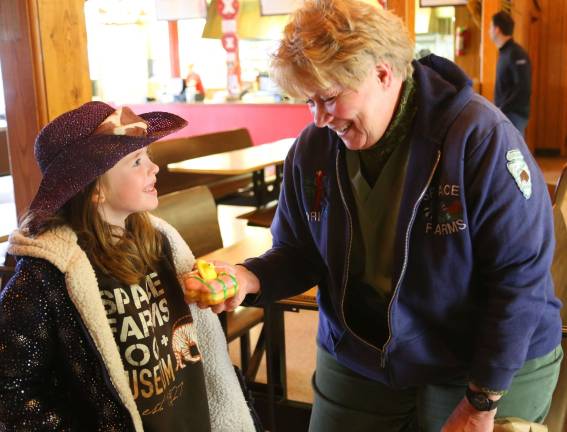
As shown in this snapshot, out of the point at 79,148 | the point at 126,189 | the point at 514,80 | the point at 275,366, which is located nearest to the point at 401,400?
the point at 126,189

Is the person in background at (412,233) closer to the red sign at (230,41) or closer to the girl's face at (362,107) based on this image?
the girl's face at (362,107)

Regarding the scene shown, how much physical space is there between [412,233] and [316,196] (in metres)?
0.26

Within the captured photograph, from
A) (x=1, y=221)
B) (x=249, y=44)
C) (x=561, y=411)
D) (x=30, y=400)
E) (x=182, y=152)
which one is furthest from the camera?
(x=249, y=44)

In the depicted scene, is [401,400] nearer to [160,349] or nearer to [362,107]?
[160,349]

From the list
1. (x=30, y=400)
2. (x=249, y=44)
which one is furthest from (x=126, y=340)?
(x=249, y=44)

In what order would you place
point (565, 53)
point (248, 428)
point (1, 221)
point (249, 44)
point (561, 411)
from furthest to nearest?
1. point (249, 44)
2. point (565, 53)
3. point (1, 221)
4. point (561, 411)
5. point (248, 428)

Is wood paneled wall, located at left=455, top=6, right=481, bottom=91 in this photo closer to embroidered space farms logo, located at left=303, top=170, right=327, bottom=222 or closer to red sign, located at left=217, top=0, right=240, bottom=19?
red sign, located at left=217, top=0, right=240, bottom=19

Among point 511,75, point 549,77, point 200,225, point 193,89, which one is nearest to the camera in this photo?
point 200,225

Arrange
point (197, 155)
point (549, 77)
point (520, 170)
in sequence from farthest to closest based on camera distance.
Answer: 1. point (549, 77)
2. point (197, 155)
3. point (520, 170)

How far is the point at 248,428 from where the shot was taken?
66.5 inches

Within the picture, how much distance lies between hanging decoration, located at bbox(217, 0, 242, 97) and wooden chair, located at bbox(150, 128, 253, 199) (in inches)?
81.4

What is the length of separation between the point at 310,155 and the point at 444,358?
53cm

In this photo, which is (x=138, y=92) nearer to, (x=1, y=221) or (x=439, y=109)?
(x=1, y=221)

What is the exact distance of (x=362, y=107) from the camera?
4.48ft
